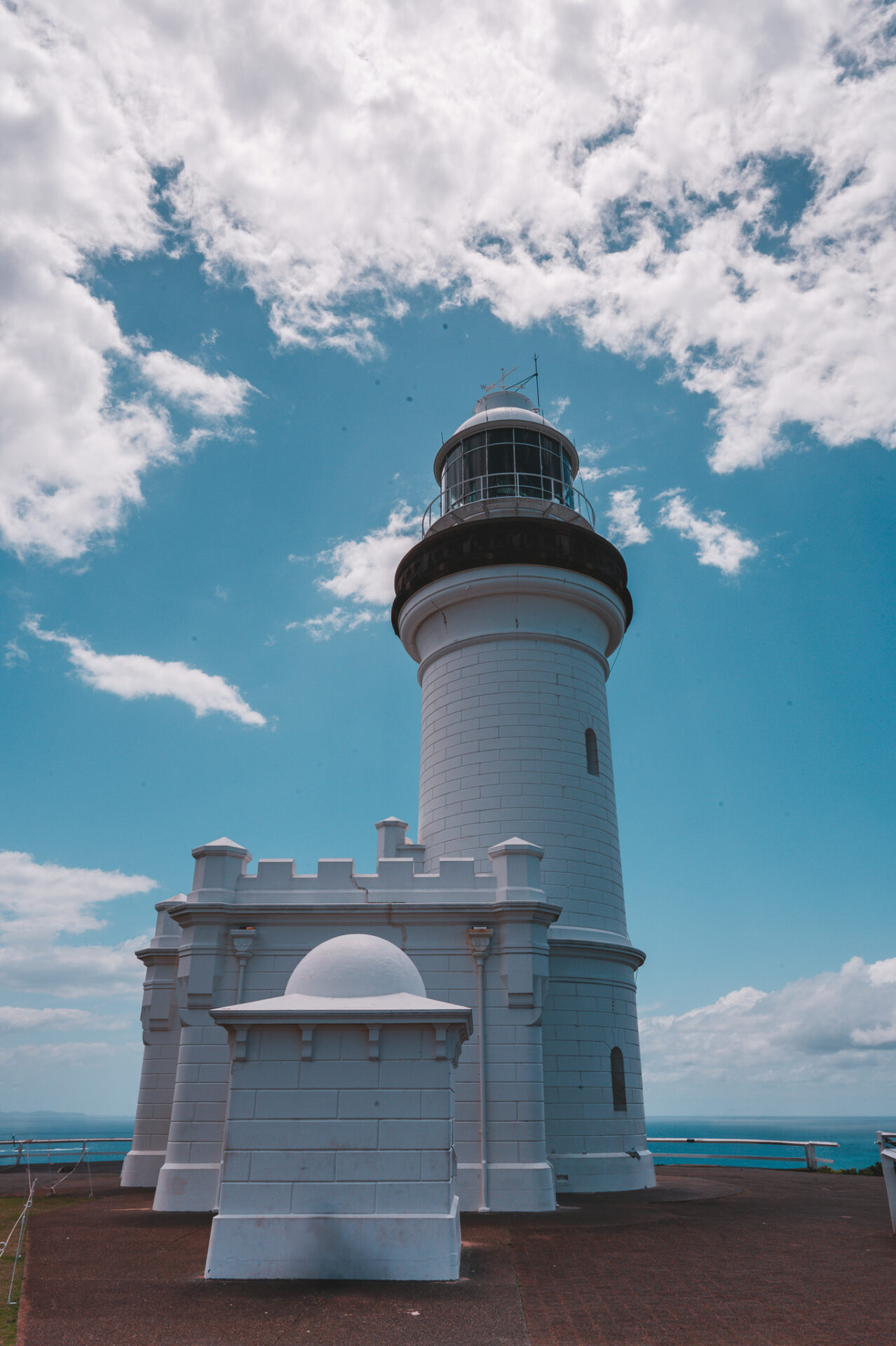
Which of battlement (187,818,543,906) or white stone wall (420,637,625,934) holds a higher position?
white stone wall (420,637,625,934)

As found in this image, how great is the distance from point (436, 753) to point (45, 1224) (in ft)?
30.8

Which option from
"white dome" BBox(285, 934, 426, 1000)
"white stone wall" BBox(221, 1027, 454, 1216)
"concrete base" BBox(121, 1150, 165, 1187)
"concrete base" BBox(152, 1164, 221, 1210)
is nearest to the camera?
"white stone wall" BBox(221, 1027, 454, 1216)

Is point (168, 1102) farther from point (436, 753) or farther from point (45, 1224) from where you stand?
point (436, 753)

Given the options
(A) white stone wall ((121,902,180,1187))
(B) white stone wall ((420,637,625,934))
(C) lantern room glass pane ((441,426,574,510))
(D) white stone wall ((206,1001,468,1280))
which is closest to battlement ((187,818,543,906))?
(B) white stone wall ((420,637,625,934))

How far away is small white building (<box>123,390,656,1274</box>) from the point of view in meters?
12.3

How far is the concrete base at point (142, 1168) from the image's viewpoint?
48.6 ft

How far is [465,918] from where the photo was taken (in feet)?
42.7

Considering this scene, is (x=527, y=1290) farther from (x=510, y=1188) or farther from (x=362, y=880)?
(x=362, y=880)

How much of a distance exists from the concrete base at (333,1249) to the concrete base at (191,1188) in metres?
4.81

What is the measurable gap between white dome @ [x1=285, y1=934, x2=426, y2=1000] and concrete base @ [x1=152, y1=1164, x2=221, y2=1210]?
477cm

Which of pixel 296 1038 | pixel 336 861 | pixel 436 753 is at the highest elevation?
pixel 436 753

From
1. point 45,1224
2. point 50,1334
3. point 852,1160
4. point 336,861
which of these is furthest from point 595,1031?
point 852,1160

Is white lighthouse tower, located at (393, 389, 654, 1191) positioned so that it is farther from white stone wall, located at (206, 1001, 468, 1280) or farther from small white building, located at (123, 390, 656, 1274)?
white stone wall, located at (206, 1001, 468, 1280)

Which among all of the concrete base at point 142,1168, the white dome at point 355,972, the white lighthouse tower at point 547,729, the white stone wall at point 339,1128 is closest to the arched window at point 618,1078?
the white lighthouse tower at point 547,729
